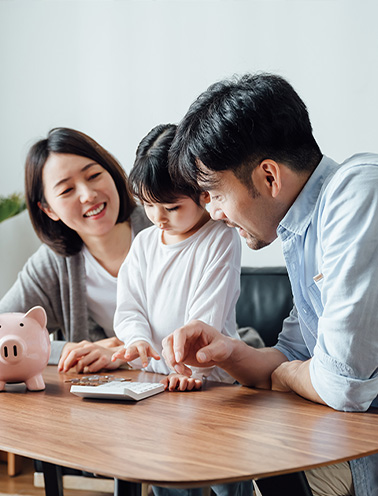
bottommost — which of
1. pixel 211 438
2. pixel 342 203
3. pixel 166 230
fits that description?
pixel 211 438

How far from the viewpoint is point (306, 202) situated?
3.41 ft

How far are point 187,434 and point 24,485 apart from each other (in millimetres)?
1837

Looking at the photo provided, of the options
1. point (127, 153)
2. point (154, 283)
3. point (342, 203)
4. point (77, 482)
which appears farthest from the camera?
point (127, 153)

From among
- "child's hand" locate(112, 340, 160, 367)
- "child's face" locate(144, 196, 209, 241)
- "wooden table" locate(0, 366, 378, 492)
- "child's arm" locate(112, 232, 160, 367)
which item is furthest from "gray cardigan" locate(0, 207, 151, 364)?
"wooden table" locate(0, 366, 378, 492)

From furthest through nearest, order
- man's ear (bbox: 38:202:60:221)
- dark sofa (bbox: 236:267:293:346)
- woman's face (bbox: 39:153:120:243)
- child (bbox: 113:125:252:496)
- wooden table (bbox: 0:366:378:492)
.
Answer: dark sofa (bbox: 236:267:293:346) < man's ear (bbox: 38:202:60:221) < woman's face (bbox: 39:153:120:243) < child (bbox: 113:125:252:496) < wooden table (bbox: 0:366:378:492)

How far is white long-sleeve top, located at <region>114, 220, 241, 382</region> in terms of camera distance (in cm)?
133

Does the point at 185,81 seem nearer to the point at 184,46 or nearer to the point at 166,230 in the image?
the point at 184,46

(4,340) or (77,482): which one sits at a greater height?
(4,340)

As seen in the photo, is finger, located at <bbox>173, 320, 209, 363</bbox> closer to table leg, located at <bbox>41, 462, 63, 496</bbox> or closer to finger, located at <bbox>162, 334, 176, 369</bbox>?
finger, located at <bbox>162, 334, 176, 369</bbox>

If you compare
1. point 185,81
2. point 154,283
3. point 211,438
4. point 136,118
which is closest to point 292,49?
point 185,81

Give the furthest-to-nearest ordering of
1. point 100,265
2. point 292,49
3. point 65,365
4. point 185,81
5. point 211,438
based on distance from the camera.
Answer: point 185,81 → point 292,49 → point 100,265 → point 65,365 → point 211,438

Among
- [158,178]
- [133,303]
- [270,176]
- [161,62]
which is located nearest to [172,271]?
[133,303]

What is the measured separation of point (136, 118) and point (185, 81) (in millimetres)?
311

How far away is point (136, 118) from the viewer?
9.41 ft
